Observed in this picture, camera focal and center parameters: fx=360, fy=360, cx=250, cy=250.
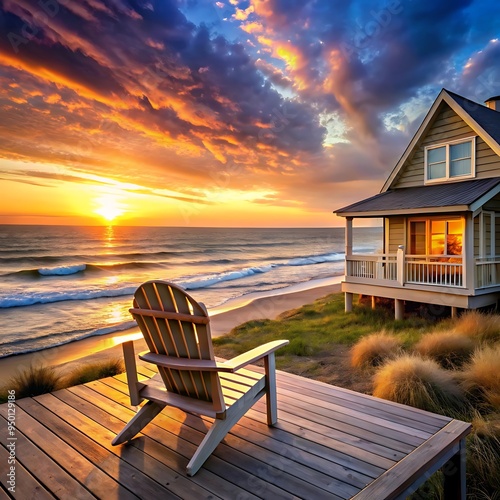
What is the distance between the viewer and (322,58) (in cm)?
1032

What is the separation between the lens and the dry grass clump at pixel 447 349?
5.79m

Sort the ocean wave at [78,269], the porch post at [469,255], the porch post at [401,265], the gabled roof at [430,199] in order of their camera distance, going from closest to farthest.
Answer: the gabled roof at [430,199]
the porch post at [469,255]
the porch post at [401,265]
the ocean wave at [78,269]

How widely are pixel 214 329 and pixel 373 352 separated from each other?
543 cm

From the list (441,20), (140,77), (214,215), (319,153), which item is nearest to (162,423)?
(140,77)

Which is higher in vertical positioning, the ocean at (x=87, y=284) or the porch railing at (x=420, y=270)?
the porch railing at (x=420, y=270)

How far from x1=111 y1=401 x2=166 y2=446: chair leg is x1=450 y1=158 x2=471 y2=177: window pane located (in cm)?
1079

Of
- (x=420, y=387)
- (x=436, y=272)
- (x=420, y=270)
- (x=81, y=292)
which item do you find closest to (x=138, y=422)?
(x=420, y=387)

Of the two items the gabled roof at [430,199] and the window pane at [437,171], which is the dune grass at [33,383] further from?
the window pane at [437,171]

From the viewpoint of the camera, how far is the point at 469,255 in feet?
28.6

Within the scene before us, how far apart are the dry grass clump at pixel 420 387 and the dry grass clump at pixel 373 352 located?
149 cm

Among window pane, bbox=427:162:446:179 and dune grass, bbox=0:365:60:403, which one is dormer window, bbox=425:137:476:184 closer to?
window pane, bbox=427:162:446:179

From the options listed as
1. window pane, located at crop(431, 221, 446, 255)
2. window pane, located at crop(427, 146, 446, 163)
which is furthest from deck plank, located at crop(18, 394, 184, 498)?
window pane, located at crop(427, 146, 446, 163)

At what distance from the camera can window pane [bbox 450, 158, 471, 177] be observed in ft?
34.0

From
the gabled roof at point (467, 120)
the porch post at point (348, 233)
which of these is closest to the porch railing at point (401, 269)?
the porch post at point (348, 233)
